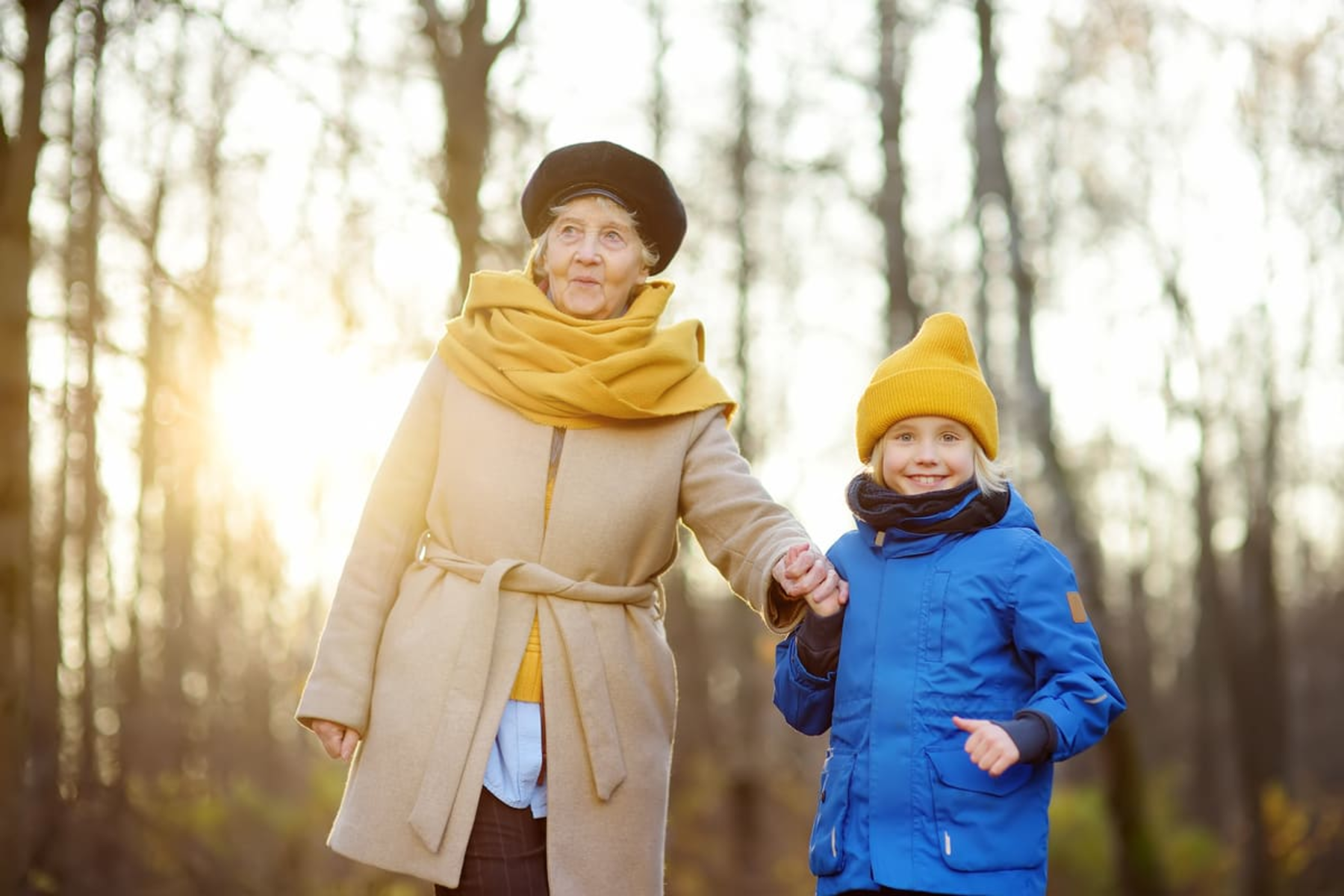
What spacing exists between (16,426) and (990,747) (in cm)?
414

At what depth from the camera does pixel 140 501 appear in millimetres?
17625

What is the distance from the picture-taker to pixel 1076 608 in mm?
3023

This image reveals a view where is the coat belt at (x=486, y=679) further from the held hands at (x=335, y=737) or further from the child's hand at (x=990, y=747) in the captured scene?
the child's hand at (x=990, y=747)

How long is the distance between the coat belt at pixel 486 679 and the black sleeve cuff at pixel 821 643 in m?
0.47

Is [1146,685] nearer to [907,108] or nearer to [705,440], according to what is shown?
[907,108]

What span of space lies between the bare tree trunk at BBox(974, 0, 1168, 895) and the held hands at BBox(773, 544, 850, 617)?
24.7ft

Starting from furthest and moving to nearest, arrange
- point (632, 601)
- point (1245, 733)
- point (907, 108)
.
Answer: point (1245, 733)
point (907, 108)
point (632, 601)

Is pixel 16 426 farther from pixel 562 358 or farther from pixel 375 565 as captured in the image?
pixel 562 358

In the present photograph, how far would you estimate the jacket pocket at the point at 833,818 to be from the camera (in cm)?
304

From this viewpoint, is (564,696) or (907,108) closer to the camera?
(564,696)

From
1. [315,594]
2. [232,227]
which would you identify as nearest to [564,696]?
[232,227]

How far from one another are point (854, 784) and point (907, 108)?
37.6ft

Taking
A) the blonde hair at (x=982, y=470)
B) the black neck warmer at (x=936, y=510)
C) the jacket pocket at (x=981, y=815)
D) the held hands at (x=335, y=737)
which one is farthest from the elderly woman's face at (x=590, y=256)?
the jacket pocket at (x=981, y=815)

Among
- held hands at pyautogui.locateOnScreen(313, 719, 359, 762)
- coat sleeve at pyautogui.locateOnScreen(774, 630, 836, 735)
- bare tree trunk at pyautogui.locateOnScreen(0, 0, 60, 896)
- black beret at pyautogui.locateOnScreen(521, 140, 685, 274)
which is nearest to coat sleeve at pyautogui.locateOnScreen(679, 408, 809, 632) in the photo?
coat sleeve at pyautogui.locateOnScreen(774, 630, 836, 735)
